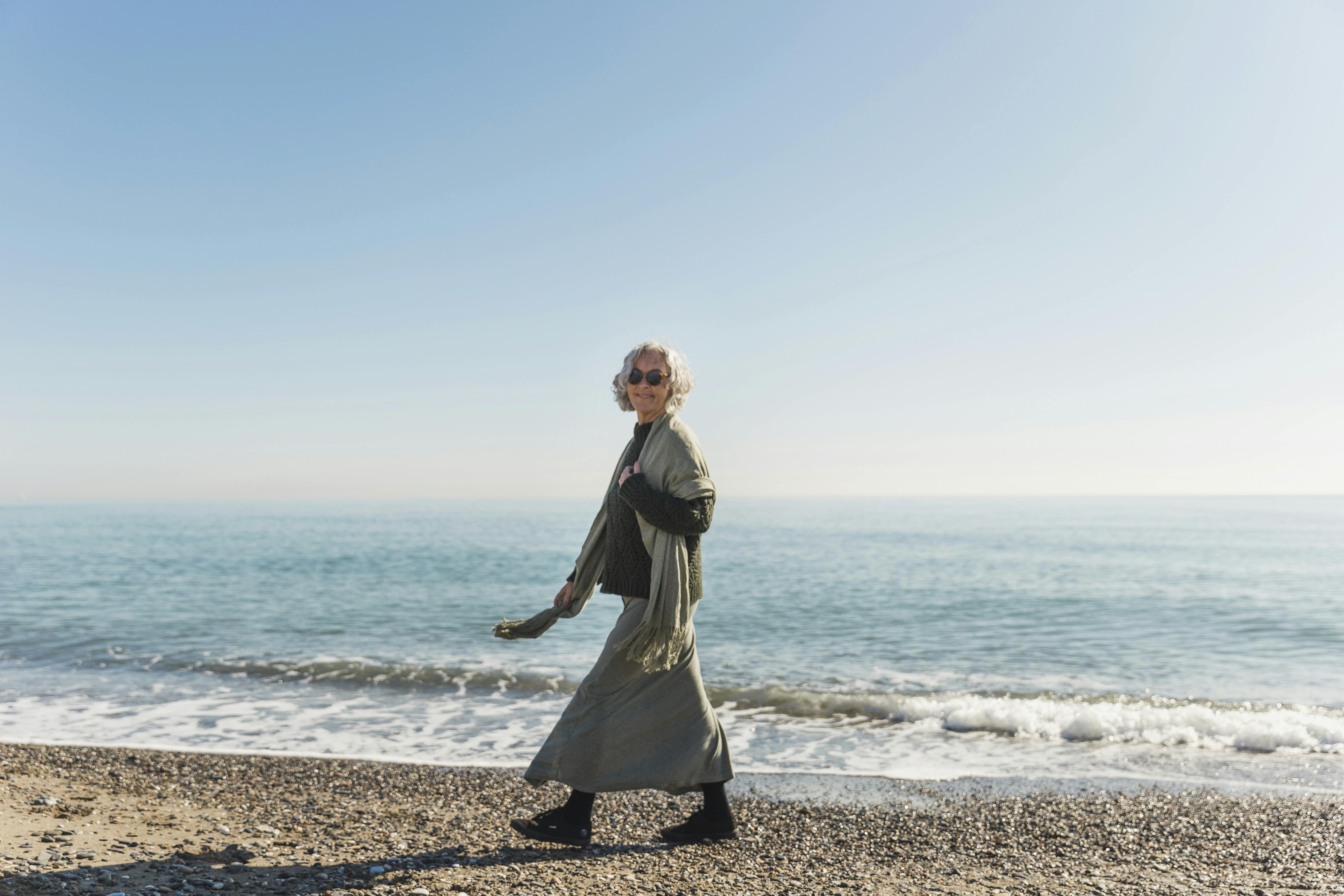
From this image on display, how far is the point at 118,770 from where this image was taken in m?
5.32

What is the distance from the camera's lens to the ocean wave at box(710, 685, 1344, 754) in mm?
6875

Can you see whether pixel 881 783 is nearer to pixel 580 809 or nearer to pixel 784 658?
pixel 580 809

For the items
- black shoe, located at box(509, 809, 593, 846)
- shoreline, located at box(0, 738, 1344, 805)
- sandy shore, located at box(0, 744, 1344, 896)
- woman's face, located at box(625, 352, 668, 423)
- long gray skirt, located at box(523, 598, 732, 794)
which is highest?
woman's face, located at box(625, 352, 668, 423)

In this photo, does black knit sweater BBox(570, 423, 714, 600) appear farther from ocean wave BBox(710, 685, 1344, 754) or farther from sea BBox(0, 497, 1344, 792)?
ocean wave BBox(710, 685, 1344, 754)

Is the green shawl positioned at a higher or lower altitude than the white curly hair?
lower

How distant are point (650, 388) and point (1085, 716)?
5854mm

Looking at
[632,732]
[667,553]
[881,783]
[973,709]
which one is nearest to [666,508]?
[667,553]

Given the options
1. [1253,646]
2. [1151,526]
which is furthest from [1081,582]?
[1151,526]

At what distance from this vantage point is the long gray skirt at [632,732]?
347cm

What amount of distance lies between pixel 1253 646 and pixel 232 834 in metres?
13.6

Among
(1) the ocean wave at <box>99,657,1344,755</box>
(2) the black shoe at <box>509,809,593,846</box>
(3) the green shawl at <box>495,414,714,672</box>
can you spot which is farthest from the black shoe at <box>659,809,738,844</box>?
(1) the ocean wave at <box>99,657,1344,755</box>

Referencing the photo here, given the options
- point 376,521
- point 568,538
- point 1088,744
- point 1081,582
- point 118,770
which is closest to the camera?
point 118,770

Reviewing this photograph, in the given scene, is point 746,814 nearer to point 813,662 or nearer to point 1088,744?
point 1088,744

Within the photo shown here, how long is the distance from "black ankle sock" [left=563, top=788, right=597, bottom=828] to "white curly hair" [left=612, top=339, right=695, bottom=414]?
5.76ft
